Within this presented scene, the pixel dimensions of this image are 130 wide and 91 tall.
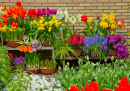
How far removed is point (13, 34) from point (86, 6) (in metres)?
1.75

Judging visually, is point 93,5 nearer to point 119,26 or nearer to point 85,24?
point 85,24

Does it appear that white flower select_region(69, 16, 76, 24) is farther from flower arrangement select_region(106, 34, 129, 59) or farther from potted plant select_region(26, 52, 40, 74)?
potted plant select_region(26, 52, 40, 74)

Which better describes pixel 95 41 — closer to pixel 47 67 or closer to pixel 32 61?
pixel 47 67

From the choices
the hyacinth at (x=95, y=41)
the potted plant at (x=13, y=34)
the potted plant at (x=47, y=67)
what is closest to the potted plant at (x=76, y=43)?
the hyacinth at (x=95, y=41)

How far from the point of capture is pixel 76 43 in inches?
132

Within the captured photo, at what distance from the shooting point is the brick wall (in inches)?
152

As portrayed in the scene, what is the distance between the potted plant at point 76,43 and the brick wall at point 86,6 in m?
0.58

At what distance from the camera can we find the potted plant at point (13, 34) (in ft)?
10.9

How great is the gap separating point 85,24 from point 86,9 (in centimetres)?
35

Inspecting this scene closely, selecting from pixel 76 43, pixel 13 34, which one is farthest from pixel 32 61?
pixel 76 43

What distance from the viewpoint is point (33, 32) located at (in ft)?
11.4

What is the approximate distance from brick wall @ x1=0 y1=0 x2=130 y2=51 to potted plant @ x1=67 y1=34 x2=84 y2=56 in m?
0.58

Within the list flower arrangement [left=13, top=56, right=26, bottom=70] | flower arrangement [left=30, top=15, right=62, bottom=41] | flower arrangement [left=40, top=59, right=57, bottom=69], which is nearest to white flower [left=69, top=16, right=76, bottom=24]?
flower arrangement [left=30, top=15, right=62, bottom=41]

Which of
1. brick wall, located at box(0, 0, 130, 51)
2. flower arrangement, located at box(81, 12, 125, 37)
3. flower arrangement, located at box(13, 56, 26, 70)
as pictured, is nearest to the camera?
flower arrangement, located at box(13, 56, 26, 70)
